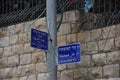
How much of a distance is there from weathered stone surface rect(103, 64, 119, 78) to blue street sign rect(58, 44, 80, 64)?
1128mm

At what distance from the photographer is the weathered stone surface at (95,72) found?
9.30 metres

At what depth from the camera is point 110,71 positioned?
9.08 meters

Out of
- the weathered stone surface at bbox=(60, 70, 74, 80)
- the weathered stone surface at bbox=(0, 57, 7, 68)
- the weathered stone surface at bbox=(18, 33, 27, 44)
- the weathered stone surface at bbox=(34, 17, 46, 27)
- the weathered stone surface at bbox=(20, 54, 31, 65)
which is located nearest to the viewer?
the weathered stone surface at bbox=(60, 70, 74, 80)

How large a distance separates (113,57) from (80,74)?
1.05 meters

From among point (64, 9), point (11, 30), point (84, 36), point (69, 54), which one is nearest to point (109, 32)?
point (84, 36)

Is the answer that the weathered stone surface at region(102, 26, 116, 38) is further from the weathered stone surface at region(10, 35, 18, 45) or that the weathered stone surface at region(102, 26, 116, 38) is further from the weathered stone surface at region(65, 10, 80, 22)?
the weathered stone surface at region(10, 35, 18, 45)

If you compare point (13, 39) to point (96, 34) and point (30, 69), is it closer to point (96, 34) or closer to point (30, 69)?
point (30, 69)

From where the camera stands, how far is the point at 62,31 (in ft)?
34.4

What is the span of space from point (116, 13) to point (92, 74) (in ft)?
5.17

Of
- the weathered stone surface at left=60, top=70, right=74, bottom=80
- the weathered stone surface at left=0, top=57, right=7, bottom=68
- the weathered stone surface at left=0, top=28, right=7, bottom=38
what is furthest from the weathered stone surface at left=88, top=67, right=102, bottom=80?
the weathered stone surface at left=0, top=28, right=7, bottom=38

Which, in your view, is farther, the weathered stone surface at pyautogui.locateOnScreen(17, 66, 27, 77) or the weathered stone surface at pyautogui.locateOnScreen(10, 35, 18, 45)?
the weathered stone surface at pyautogui.locateOnScreen(10, 35, 18, 45)

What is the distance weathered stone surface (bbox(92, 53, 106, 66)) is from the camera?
930cm

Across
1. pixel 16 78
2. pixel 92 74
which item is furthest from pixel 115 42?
pixel 16 78

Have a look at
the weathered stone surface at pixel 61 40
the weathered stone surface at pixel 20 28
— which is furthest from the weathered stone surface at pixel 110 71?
the weathered stone surface at pixel 20 28
